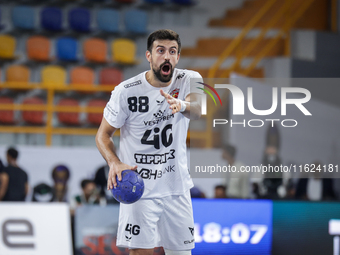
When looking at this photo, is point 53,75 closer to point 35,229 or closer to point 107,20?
point 107,20

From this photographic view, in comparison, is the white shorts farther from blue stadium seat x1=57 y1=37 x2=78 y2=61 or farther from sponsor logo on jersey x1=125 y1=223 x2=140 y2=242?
blue stadium seat x1=57 y1=37 x2=78 y2=61

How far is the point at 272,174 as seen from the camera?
5.93 m

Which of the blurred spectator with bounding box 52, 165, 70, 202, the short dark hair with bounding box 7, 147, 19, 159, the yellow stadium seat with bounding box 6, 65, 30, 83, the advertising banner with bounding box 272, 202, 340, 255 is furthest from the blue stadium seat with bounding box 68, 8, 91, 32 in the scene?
the advertising banner with bounding box 272, 202, 340, 255

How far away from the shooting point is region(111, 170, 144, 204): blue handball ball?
118 inches

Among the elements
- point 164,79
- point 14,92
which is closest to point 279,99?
point 164,79

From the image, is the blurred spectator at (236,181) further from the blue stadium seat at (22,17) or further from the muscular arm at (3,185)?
the blue stadium seat at (22,17)

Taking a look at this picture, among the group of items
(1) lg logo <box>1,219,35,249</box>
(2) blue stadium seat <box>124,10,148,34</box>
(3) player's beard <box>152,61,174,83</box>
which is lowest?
(1) lg logo <box>1,219,35,249</box>

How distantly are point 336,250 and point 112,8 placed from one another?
8.25m

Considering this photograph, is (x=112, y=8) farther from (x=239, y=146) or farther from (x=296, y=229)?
(x=296, y=229)

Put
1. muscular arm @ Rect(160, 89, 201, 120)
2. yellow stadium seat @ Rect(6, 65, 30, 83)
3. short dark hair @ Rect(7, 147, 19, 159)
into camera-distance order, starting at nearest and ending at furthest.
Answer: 1. muscular arm @ Rect(160, 89, 201, 120)
2. short dark hair @ Rect(7, 147, 19, 159)
3. yellow stadium seat @ Rect(6, 65, 30, 83)

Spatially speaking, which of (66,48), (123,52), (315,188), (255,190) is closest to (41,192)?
(255,190)

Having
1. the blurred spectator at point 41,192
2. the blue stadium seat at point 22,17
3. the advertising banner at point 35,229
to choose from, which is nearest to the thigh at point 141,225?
the advertising banner at point 35,229

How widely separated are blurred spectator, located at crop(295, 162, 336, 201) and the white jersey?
11.0 feet

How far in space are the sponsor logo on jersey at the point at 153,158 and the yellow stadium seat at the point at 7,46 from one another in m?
7.55
